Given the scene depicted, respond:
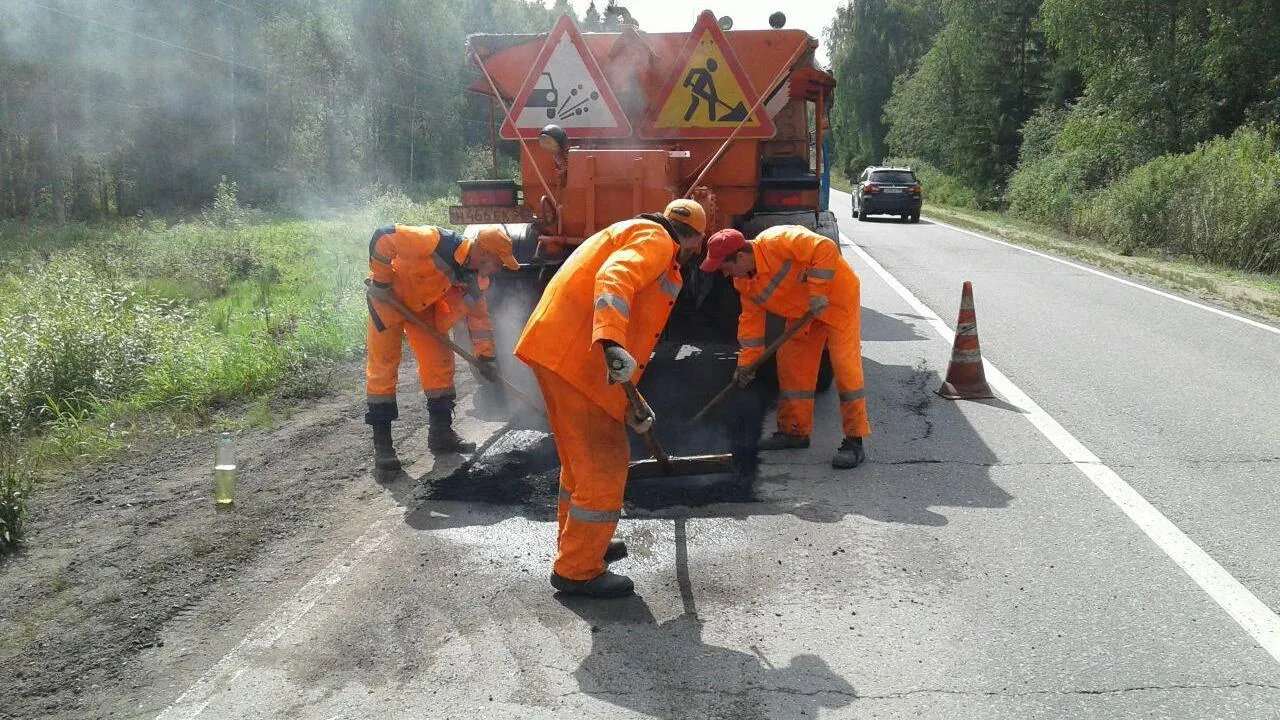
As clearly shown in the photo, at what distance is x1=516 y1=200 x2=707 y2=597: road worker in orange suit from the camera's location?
3.92 m

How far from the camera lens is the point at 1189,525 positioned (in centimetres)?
453

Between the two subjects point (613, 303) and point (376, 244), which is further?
point (376, 244)

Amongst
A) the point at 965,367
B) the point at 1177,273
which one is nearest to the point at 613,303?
the point at 965,367

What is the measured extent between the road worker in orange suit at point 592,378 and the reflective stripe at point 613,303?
122mm

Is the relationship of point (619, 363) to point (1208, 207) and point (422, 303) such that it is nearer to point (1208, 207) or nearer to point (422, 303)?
point (422, 303)

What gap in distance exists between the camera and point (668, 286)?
408cm

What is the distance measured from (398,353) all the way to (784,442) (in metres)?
2.26

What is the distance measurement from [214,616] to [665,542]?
5.99ft

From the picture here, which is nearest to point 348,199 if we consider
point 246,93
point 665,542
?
point 246,93

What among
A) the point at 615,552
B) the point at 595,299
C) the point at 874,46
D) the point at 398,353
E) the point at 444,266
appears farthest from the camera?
the point at 874,46

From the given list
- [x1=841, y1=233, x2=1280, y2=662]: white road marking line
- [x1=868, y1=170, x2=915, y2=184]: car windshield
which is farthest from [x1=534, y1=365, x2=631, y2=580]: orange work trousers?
[x1=868, y1=170, x2=915, y2=184]: car windshield

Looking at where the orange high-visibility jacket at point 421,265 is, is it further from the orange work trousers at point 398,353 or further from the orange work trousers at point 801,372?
the orange work trousers at point 801,372

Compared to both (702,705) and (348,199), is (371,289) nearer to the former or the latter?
(702,705)

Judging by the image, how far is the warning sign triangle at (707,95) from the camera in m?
6.71
